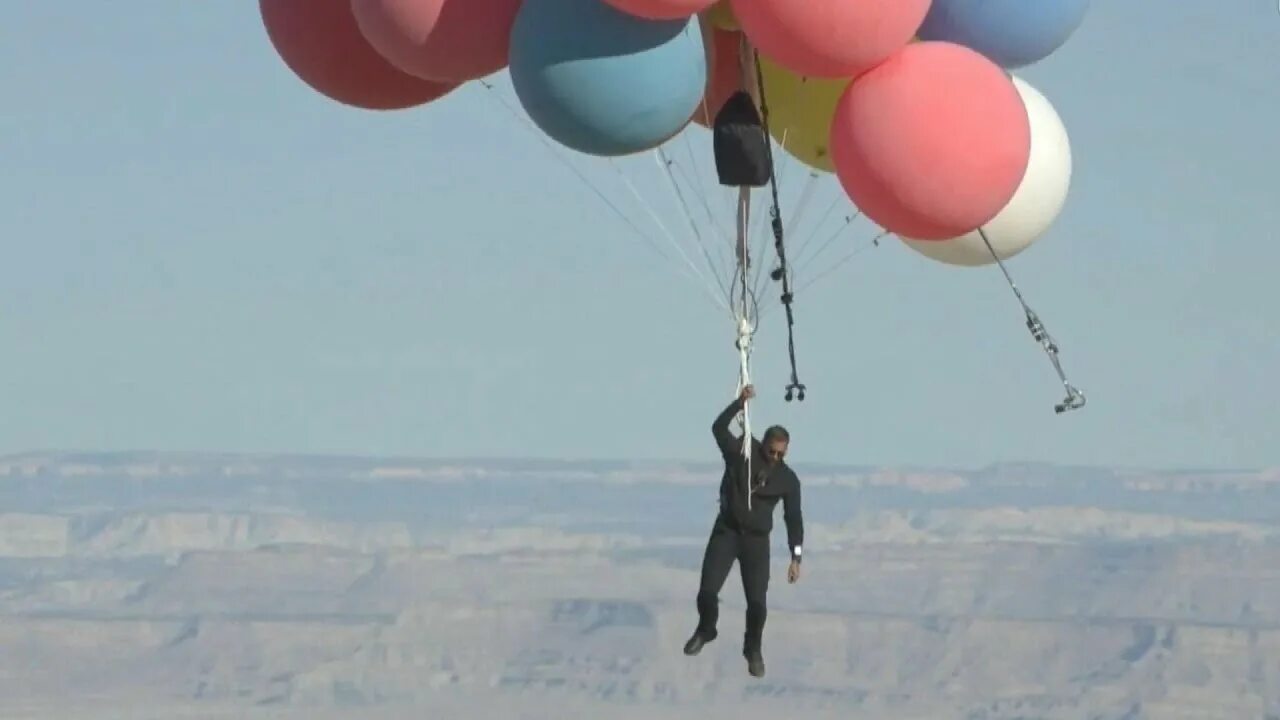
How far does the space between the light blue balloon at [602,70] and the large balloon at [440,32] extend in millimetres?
412

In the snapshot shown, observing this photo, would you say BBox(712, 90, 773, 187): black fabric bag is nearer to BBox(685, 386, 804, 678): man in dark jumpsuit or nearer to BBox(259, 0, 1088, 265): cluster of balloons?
BBox(259, 0, 1088, 265): cluster of balloons

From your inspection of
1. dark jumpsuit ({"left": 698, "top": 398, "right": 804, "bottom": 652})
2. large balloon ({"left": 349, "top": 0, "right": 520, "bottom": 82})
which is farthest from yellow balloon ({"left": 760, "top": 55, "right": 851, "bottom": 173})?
dark jumpsuit ({"left": 698, "top": 398, "right": 804, "bottom": 652})

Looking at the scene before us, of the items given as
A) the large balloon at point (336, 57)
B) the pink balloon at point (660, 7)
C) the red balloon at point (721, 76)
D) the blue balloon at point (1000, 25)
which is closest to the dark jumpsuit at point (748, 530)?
the red balloon at point (721, 76)

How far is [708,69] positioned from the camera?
21.4 metres

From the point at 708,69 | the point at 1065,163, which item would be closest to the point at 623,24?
the point at 708,69

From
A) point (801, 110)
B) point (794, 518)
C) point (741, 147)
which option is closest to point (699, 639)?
point (794, 518)

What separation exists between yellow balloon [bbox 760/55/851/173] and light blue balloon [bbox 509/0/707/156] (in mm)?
1914

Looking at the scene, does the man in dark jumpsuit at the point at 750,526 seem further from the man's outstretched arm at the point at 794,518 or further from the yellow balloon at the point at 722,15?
the yellow balloon at the point at 722,15

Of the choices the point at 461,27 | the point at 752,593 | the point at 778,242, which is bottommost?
the point at 752,593

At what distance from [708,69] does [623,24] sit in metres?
1.11

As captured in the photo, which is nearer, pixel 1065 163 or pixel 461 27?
pixel 461 27

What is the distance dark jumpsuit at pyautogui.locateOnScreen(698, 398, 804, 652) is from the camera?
21.9 metres

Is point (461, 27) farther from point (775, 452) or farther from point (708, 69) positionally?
point (775, 452)

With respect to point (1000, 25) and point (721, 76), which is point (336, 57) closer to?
point (721, 76)
